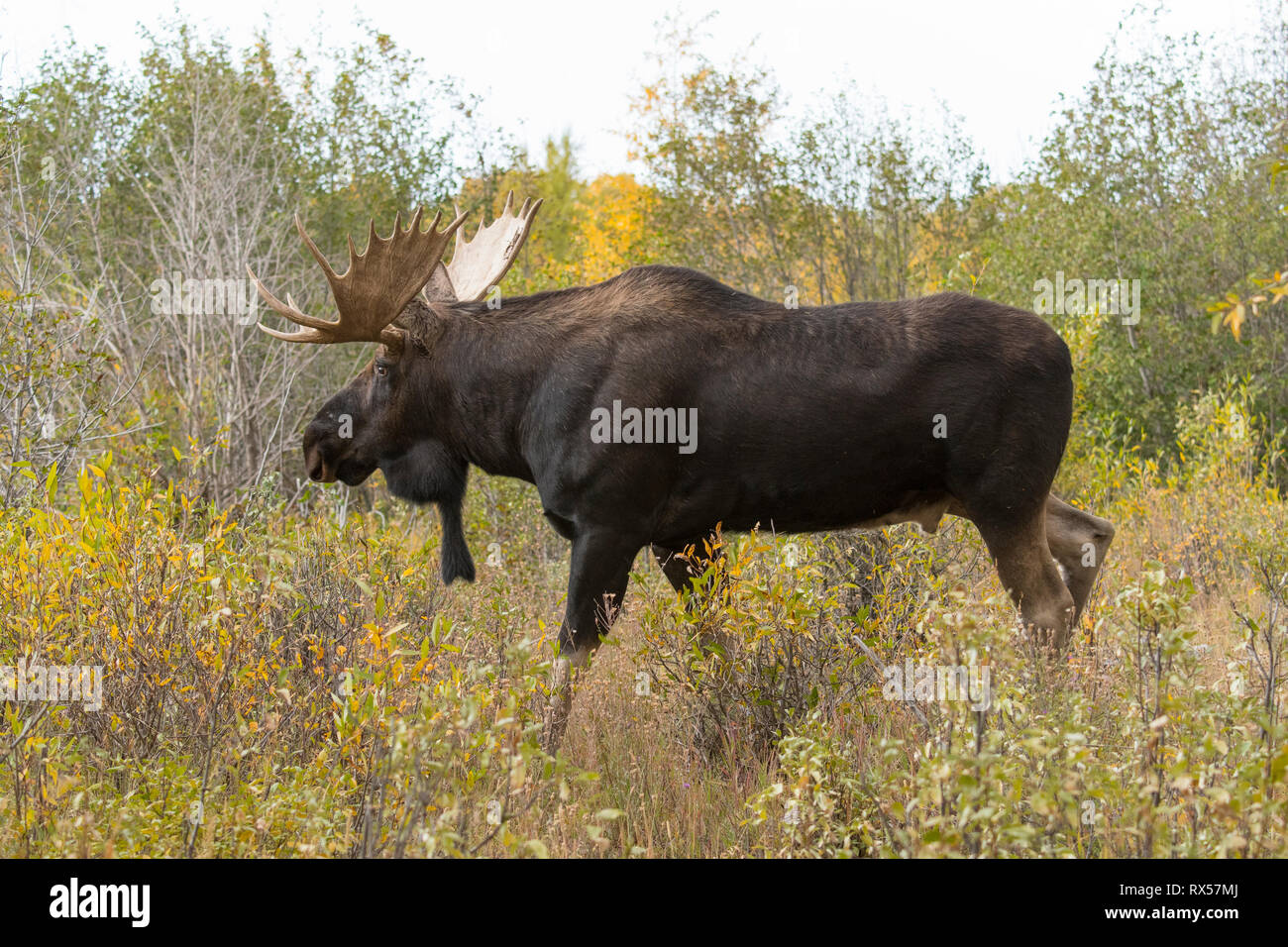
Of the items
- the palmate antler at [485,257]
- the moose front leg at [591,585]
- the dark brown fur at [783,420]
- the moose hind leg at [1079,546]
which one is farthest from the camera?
the palmate antler at [485,257]

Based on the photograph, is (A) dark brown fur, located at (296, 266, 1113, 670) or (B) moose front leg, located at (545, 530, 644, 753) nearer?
(A) dark brown fur, located at (296, 266, 1113, 670)

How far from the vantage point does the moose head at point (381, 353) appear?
5309mm

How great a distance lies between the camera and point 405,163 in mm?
12812

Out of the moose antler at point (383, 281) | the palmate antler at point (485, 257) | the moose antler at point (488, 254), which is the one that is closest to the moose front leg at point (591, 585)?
the moose antler at point (383, 281)

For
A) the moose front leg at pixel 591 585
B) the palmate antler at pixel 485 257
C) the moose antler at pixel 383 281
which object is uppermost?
the palmate antler at pixel 485 257

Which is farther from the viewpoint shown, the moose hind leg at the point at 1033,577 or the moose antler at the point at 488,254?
the moose antler at the point at 488,254

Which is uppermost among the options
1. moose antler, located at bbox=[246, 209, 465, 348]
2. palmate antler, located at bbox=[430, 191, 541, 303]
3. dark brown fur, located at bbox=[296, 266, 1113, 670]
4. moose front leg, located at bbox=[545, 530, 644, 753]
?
palmate antler, located at bbox=[430, 191, 541, 303]

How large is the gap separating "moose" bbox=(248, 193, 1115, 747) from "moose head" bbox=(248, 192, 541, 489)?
0.02 m

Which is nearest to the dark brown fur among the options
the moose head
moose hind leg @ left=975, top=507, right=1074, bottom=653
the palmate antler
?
moose hind leg @ left=975, top=507, right=1074, bottom=653

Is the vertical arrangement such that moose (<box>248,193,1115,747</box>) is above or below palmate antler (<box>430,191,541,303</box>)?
below

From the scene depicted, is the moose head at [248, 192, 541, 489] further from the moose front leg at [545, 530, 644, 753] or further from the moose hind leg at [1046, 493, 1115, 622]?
the moose hind leg at [1046, 493, 1115, 622]

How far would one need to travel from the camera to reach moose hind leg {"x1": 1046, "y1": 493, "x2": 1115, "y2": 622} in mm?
5262

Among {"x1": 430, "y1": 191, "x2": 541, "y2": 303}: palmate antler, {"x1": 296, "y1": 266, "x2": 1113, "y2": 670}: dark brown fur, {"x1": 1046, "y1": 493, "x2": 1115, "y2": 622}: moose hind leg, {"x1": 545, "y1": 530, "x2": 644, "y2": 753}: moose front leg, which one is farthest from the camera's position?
{"x1": 430, "y1": 191, "x2": 541, "y2": 303}: palmate antler

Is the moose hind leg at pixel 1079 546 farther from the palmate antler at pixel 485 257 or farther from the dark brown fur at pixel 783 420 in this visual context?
the palmate antler at pixel 485 257
